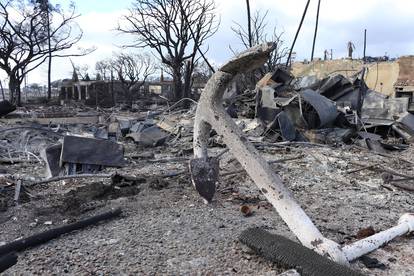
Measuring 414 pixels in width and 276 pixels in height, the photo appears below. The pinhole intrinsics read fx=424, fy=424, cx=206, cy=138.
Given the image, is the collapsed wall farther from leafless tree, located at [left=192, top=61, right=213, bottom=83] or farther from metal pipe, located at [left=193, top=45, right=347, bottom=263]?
metal pipe, located at [left=193, top=45, right=347, bottom=263]

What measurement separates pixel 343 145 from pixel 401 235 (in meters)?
5.74

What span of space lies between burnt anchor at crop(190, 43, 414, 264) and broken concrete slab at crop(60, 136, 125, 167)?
2.59 metres

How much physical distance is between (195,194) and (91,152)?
2.33m

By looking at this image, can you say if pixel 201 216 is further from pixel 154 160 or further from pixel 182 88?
pixel 182 88

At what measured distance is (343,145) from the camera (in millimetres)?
8883

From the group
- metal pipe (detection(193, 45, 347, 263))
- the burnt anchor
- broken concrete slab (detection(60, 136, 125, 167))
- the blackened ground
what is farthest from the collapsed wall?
metal pipe (detection(193, 45, 347, 263))

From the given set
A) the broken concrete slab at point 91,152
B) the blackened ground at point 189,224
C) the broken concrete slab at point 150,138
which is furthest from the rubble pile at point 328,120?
the broken concrete slab at point 91,152

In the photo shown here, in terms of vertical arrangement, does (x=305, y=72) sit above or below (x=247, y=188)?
above

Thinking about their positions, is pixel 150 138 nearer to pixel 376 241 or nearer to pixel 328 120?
pixel 328 120

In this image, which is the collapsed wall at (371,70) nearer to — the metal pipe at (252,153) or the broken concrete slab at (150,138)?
the broken concrete slab at (150,138)

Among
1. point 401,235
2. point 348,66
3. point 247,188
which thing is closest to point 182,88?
point 348,66

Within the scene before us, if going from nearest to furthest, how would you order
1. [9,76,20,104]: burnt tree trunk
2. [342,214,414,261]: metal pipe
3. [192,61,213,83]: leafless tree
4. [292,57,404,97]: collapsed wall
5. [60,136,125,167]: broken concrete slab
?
1. [342,214,414,261]: metal pipe
2. [60,136,125,167]: broken concrete slab
3. [292,57,404,97]: collapsed wall
4. [9,76,20,104]: burnt tree trunk
5. [192,61,213,83]: leafless tree

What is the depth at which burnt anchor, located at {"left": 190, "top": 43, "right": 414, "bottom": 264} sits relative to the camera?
2846mm

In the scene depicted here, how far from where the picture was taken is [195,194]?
4.47 metres
